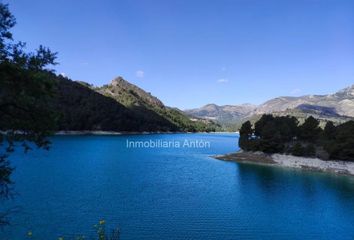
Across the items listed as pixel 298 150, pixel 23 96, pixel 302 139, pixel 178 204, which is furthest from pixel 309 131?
pixel 23 96

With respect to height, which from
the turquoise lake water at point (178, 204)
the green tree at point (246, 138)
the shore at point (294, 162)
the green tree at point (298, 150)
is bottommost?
the turquoise lake water at point (178, 204)

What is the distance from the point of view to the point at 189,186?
163 ft

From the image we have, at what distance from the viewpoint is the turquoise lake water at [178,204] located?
91.2 feet

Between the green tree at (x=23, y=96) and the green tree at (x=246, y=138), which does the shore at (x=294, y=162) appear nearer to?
the green tree at (x=246, y=138)

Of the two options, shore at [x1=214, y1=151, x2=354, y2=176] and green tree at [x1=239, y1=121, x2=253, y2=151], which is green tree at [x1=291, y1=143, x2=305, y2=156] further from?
green tree at [x1=239, y1=121, x2=253, y2=151]

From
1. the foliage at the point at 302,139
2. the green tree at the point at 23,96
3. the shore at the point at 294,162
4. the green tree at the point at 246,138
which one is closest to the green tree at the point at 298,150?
the foliage at the point at 302,139

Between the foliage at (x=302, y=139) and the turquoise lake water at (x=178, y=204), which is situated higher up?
the foliage at (x=302, y=139)

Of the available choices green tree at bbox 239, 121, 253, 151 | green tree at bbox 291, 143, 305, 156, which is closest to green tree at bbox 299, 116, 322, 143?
green tree at bbox 291, 143, 305, 156

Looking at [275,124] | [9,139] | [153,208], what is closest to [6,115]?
→ [9,139]

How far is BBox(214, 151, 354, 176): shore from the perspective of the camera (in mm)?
68769

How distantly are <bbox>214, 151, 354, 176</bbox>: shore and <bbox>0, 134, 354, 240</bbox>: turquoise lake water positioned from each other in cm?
690

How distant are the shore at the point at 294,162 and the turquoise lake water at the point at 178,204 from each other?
6904 mm

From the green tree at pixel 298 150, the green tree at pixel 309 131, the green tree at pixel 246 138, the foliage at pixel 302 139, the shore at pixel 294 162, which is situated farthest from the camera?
the green tree at pixel 246 138

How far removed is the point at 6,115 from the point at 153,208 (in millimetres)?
26149
